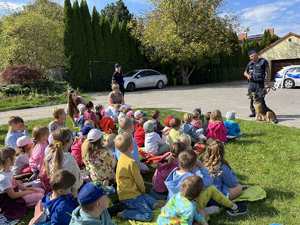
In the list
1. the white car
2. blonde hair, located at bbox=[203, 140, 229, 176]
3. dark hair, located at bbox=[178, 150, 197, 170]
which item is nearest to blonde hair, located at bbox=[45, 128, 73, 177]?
dark hair, located at bbox=[178, 150, 197, 170]

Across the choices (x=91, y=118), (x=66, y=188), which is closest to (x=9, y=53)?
(x=91, y=118)

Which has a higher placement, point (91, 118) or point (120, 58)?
point (120, 58)

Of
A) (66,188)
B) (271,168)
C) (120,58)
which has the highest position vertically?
(120,58)

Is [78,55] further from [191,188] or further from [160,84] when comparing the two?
[191,188]

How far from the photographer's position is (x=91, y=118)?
399 inches

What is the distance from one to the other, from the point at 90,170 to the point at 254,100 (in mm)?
8036

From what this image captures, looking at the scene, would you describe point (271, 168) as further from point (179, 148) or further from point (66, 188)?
point (66, 188)

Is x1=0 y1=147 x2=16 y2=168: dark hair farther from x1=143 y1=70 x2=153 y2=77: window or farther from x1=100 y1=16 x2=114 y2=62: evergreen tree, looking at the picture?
x1=100 y1=16 x2=114 y2=62: evergreen tree

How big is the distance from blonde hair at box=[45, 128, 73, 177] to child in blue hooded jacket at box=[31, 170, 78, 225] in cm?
93

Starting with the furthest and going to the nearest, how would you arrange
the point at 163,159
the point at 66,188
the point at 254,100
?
the point at 254,100 → the point at 163,159 → the point at 66,188

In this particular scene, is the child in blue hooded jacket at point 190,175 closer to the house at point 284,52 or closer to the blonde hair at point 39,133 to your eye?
the blonde hair at point 39,133

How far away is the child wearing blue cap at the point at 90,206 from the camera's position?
3.54 meters

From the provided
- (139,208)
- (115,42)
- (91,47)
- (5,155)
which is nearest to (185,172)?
(139,208)

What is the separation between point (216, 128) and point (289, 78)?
2094 cm
